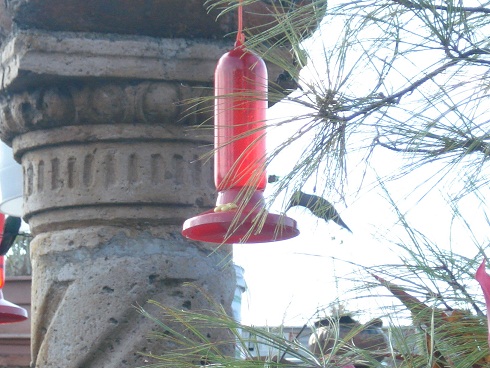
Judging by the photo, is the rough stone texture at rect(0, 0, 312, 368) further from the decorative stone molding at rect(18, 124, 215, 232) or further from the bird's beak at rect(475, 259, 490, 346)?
the bird's beak at rect(475, 259, 490, 346)

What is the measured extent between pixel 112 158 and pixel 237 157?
480 millimetres

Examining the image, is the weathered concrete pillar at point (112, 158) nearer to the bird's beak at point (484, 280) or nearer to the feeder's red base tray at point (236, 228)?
the feeder's red base tray at point (236, 228)

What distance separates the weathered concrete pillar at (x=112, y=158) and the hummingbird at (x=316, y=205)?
61 centimetres

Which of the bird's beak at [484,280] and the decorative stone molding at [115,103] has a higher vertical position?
the decorative stone molding at [115,103]

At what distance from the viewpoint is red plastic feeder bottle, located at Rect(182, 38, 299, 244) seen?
5.11 feet

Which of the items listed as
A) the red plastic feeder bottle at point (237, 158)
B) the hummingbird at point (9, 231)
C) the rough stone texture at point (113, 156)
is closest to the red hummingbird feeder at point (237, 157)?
the red plastic feeder bottle at point (237, 158)

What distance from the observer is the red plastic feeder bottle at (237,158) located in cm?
156

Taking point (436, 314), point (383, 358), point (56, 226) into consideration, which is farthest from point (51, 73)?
point (436, 314)

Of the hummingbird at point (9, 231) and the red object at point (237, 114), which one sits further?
the hummingbird at point (9, 231)

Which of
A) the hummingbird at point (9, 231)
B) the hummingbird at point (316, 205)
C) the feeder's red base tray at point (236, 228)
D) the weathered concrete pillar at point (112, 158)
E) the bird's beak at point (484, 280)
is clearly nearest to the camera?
the bird's beak at point (484, 280)

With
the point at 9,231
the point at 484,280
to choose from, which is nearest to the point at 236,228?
the point at 484,280

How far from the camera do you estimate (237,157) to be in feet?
5.33

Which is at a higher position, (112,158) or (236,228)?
(112,158)

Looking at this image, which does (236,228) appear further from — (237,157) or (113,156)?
(113,156)
